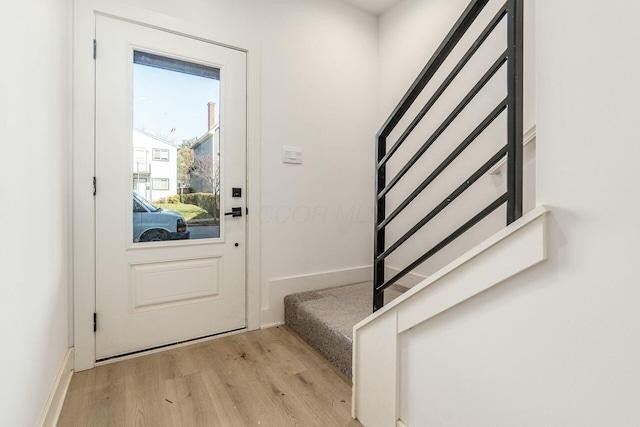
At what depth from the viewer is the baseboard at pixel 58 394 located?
1262 millimetres

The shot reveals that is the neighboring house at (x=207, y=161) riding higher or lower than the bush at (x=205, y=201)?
higher

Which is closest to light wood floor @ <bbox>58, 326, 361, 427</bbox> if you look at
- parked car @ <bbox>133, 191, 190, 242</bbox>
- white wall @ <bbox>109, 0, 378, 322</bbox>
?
white wall @ <bbox>109, 0, 378, 322</bbox>

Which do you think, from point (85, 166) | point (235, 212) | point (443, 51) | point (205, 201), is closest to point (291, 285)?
point (235, 212)

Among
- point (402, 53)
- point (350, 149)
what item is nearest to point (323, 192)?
point (350, 149)

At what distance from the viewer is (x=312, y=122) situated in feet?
8.31

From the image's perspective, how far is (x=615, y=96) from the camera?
2.09 ft

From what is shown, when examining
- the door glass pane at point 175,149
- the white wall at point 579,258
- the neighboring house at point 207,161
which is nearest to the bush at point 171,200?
the door glass pane at point 175,149

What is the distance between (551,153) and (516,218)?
200mm

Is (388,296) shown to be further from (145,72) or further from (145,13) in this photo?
(145,13)

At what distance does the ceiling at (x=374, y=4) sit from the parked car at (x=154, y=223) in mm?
2344

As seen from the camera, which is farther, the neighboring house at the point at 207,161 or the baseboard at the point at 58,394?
the neighboring house at the point at 207,161

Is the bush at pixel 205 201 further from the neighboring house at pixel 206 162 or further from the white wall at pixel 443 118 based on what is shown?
the white wall at pixel 443 118

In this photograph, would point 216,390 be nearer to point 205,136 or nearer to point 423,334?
point 423,334

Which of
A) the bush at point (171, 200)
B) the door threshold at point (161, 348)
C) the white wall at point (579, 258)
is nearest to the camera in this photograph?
the white wall at point (579, 258)
